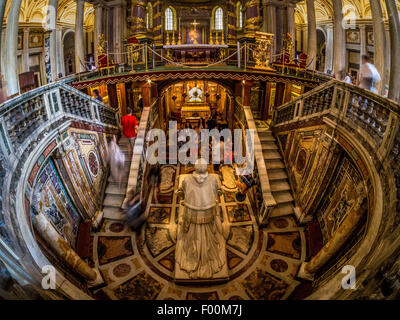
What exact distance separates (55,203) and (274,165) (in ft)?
22.2

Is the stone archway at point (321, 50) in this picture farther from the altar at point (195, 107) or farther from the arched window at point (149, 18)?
the arched window at point (149, 18)

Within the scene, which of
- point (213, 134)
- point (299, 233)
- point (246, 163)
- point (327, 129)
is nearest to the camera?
point (327, 129)

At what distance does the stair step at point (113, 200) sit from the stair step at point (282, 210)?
473 cm

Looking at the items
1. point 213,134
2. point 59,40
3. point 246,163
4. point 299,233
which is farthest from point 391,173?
point 59,40

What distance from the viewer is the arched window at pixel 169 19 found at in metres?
16.4

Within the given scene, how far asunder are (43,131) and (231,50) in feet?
38.4

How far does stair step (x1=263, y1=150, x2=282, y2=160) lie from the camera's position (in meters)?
8.56

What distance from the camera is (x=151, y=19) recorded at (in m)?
14.5

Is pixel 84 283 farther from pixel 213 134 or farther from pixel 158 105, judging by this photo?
pixel 158 105

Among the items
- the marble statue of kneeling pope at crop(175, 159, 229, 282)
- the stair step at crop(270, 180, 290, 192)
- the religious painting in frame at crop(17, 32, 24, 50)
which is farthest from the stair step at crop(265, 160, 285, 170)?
the religious painting in frame at crop(17, 32, 24, 50)

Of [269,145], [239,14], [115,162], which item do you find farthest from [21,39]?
→ [269,145]

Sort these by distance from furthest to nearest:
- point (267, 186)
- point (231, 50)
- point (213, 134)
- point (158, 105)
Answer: point (231, 50) → point (158, 105) → point (213, 134) → point (267, 186)

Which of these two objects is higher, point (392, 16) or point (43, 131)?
point (392, 16)

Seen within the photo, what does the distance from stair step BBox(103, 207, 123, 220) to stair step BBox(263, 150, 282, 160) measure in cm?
534
